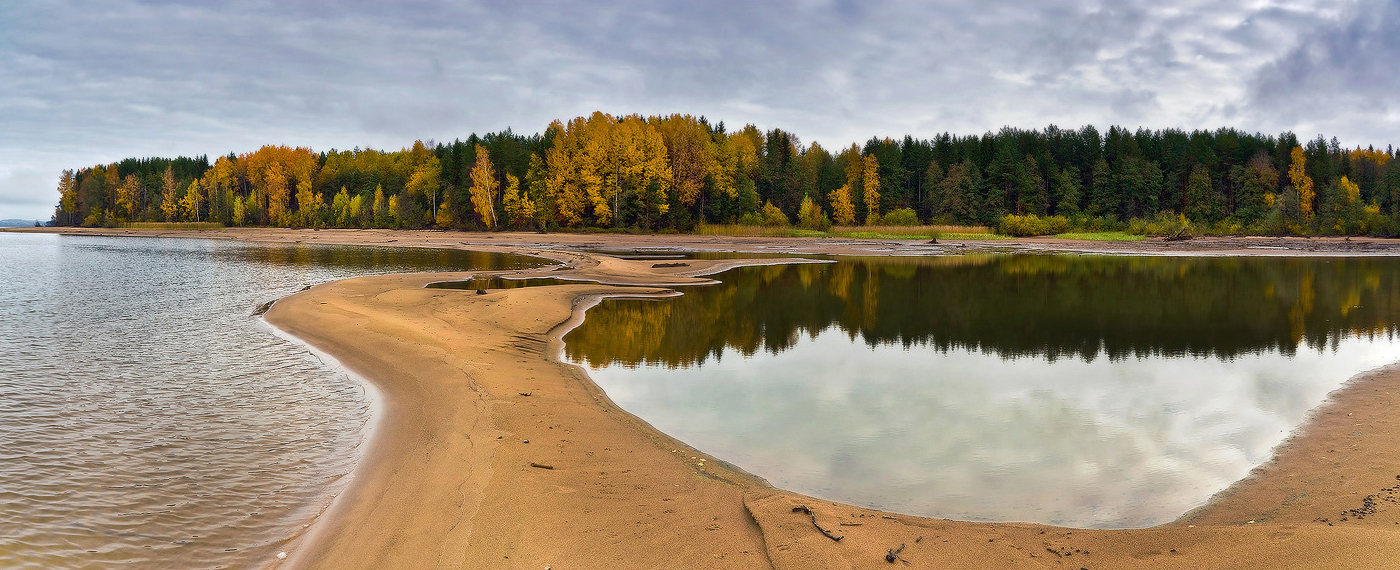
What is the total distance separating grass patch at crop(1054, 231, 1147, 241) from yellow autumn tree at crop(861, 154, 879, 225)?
1999cm

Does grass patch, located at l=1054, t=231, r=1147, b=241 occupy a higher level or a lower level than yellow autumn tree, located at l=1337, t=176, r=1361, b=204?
lower

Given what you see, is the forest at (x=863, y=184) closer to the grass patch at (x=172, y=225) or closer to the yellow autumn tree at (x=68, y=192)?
the grass patch at (x=172, y=225)

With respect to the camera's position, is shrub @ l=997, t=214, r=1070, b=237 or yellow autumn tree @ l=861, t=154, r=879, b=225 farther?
yellow autumn tree @ l=861, t=154, r=879, b=225

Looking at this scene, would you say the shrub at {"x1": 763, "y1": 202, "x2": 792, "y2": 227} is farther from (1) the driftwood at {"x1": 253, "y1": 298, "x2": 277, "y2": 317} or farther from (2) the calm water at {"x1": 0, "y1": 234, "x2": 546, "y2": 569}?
(2) the calm water at {"x1": 0, "y1": 234, "x2": 546, "y2": 569}

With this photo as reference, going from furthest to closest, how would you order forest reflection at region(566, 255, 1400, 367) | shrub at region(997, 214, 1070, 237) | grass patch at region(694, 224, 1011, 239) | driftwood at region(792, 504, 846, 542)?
shrub at region(997, 214, 1070, 237)
grass patch at region(694, 224, 1011, 239)
forest reflection at region(566, 255, 1400, 367)
driftwood at region(792, 504, 846, 542)

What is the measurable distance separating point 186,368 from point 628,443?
29.1 feet

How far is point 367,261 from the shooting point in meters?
39.8

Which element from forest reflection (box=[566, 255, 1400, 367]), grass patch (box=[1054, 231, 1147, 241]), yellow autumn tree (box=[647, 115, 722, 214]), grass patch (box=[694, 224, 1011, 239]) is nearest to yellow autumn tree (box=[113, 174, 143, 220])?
yellow autumn tree (box=[647, 115, 722, 214])

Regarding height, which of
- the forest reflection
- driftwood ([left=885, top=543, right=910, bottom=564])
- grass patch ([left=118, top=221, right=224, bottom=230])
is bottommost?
driftwood ([left=885, top=543, right=910, bottom=564])

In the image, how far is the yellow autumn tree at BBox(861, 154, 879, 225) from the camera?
3187 inches

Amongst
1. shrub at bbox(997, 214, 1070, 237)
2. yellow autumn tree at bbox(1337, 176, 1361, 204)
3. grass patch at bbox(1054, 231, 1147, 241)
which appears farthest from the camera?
shrub at bbox(997, 214, 1070, 237)

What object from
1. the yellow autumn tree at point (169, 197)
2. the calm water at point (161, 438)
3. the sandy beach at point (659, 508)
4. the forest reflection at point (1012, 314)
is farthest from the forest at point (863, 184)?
the sandy beach at point (659, 508)

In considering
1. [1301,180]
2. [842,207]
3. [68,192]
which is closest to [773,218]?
[842,207]

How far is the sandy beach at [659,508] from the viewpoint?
475cm
